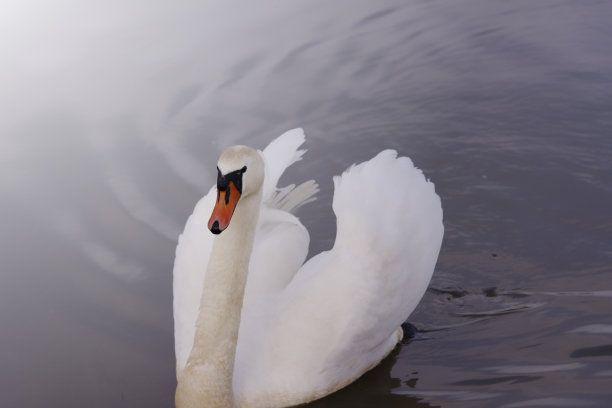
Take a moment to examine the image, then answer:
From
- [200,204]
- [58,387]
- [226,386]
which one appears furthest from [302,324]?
[58,387]

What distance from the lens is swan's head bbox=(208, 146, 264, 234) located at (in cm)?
365

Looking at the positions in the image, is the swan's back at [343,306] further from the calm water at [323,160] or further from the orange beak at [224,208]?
the orange beak at [224,208]

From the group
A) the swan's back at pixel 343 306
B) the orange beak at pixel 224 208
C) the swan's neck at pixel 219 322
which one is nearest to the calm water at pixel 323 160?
the swan's back at pixel 343 306

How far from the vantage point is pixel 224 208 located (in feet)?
12.1

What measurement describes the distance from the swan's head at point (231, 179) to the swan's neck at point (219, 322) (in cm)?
26

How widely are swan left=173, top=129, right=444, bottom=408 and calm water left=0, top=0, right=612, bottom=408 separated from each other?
36cm

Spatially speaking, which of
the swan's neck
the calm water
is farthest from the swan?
the calm water

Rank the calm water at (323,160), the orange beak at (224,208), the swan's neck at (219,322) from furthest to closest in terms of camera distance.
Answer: the calm water at (323,160) → the swan's neck at (219,322) → the orange beak at (224,208)

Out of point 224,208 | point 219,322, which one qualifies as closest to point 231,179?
point 224,208

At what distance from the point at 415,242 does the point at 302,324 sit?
2.79 feet

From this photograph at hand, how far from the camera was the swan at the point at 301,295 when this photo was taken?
4.14 m

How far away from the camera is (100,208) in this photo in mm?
6770

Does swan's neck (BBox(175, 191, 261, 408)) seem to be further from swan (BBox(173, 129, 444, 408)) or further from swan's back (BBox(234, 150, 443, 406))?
swan's back (BBox(234, 150, 443, 406))

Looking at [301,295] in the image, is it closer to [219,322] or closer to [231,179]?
[219,322]
